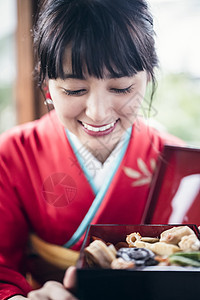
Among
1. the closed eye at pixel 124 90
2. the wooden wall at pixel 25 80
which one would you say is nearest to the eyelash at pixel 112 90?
the closed eye at pixel 124 90

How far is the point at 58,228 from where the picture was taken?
0.72 metres

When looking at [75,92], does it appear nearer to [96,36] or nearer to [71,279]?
[96,36]

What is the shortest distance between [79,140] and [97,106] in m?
0.16

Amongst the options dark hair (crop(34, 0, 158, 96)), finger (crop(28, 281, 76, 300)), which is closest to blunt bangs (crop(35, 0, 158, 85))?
dark hair (crop(34, 0, 158, 96))

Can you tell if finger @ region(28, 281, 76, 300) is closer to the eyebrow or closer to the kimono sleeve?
the kimono sleeve

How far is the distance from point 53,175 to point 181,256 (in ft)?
1.14

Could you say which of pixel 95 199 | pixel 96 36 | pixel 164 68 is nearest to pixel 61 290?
pixel 95 199

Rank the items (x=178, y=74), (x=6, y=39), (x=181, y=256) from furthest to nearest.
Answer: (x=6, y=39), (x=178, y=74), (x=181, y=256)

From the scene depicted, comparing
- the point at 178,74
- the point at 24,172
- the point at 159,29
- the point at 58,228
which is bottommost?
the point at 58,228

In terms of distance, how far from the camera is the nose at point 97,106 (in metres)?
0.51

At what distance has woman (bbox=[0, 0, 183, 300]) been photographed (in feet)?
1.63

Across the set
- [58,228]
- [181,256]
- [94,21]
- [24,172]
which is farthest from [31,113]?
[181,256]

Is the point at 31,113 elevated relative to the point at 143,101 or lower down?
lower down

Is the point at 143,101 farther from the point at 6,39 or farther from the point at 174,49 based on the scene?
the point at 6,39
